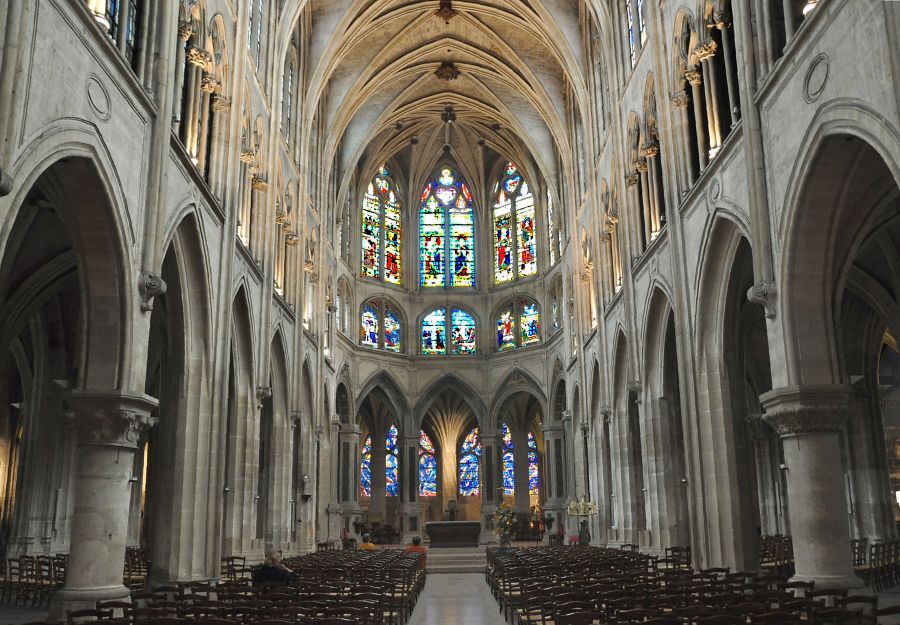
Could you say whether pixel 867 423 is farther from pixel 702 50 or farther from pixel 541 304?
pixel 541 304

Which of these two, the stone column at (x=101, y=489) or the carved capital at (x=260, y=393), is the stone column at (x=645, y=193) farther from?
the stone column at (x=101, y=489)

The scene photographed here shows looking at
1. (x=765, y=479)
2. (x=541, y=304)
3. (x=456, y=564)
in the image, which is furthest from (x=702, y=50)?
(x=541, y=304)

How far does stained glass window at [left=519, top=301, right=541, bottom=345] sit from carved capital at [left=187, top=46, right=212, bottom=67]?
29439 mm

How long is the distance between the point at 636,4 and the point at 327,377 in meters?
21.2

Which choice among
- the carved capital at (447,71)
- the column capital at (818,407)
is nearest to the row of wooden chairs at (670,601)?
the column capital at (818,407)

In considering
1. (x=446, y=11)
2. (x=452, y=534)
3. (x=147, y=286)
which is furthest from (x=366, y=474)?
(x=147, y=286)

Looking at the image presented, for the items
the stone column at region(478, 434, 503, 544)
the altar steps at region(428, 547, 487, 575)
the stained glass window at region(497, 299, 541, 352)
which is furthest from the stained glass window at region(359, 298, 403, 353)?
the altar steps at region(428, 547, 487, 575)

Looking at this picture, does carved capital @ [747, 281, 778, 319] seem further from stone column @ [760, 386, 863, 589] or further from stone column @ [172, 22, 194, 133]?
stone column @ [172, 22, 194, 133]

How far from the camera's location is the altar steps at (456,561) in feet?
102

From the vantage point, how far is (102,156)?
13.1m

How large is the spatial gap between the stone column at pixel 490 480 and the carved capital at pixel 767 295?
3218 centimetres

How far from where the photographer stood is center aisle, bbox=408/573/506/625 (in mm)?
16203

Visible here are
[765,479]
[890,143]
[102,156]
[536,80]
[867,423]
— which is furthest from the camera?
[536,80]

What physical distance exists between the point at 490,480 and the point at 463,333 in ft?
27.1
